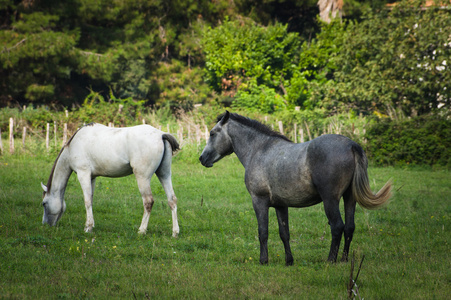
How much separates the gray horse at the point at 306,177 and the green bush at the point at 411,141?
12.8 m

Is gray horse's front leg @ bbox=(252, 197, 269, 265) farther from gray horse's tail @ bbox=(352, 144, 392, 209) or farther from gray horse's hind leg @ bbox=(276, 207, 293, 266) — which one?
gray horse's tail @ bbox=(352, 144, 392, 209)

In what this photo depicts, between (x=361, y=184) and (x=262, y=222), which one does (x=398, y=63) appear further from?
(x=262, y=222)

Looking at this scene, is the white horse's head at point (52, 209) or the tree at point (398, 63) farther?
the tree at point (398, 63)

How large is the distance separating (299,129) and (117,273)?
55.7 ft

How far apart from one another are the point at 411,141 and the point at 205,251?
13413 mm

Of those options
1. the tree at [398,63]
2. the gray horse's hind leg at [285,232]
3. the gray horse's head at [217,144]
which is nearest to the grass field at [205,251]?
the gray horse's hind leg at [285,232]

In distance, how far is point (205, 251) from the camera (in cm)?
696

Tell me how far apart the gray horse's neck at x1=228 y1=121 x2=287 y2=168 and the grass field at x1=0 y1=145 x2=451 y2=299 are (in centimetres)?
142

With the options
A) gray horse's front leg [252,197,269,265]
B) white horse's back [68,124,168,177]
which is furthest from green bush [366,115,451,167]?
gray horse's front leg [252,197,269,265]

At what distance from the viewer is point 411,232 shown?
819 centimetres

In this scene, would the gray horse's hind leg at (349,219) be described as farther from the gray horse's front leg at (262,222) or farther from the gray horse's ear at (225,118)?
the gray horse's ear at (225,118)

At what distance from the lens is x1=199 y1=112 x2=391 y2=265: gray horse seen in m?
5.82

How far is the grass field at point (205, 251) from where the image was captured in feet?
16.2

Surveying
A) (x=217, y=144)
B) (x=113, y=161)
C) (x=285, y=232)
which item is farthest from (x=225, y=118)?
(x=113, y=161)
